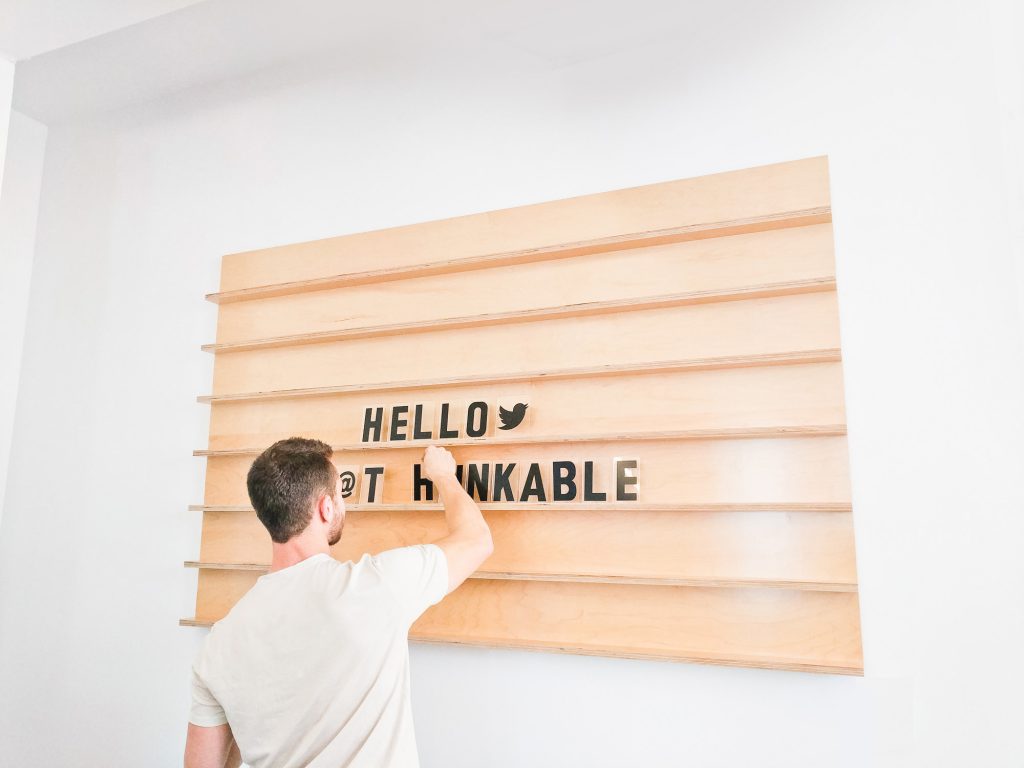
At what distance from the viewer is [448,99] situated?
233cm

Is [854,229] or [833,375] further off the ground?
[854,229]

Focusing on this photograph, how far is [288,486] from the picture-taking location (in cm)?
169

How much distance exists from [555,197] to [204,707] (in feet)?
5.00

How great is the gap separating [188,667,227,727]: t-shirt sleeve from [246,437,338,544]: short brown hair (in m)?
0.34

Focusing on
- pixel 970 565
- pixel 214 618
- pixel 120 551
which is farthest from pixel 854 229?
pixel 120 551

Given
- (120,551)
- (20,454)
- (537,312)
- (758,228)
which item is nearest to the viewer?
(758,228)

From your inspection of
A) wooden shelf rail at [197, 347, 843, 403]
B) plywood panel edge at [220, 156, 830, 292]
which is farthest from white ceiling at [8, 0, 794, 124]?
wooden shelf rail at [197, 347, 843, 403]

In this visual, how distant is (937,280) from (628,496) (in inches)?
33.8

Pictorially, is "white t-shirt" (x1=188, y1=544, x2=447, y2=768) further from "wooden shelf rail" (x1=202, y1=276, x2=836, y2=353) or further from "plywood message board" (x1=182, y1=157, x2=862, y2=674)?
"wooden shelf rail" (x1=202, y1=276, x2=836, y2=353)

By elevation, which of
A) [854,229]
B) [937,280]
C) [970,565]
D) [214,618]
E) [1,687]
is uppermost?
[854,229]

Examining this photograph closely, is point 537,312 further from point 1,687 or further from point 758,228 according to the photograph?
point 1,687

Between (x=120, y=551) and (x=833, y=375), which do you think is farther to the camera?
(x=120, y=551)

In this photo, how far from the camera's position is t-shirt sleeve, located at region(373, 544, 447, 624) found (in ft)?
5.26

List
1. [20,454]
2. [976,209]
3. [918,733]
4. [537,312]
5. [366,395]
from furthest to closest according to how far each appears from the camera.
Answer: [20,454] < [366,395] < [537,312] < [976,209] < [918,733]
